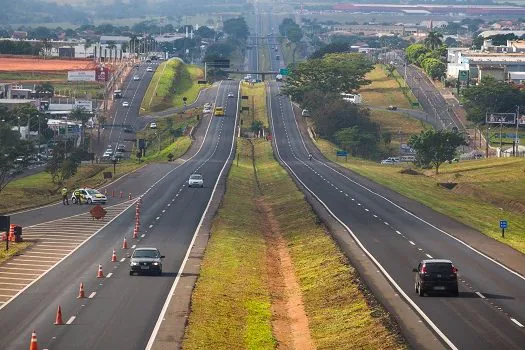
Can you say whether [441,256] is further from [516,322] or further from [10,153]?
[10,153]

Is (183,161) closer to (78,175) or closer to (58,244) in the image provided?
(78,175)

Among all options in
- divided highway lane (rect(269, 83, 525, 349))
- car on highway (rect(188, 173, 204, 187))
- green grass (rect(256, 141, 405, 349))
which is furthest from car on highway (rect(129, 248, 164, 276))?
car on highway (rect(188, 173, 204, 187))

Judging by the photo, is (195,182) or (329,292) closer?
(329,292)

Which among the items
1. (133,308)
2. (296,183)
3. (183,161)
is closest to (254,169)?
(183,161)

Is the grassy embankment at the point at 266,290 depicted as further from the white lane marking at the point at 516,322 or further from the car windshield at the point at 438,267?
the white lane marking at the point at 516,322

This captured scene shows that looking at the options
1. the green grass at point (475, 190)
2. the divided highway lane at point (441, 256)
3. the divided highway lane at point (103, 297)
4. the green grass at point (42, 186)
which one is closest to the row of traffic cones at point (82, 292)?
the divided highway lane at point (103, 297)

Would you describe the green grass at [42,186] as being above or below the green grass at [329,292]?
below

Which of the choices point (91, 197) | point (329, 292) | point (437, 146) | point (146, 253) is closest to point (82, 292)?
point (146, 253)
